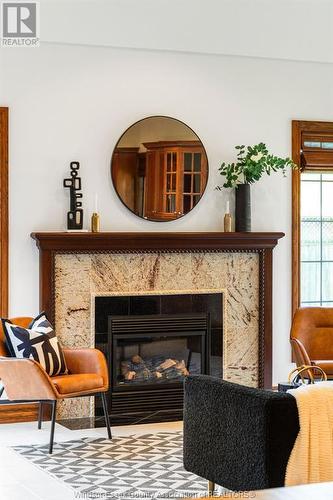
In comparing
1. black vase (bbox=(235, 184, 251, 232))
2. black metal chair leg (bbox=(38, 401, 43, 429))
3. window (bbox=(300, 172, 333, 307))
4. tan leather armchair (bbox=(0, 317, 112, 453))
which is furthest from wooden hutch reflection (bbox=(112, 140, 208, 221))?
black metal chair leg (bbox=(38, 401, 43, 429))

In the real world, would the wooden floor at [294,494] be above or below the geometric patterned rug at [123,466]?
above

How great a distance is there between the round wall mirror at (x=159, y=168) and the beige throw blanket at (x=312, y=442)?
3821mm

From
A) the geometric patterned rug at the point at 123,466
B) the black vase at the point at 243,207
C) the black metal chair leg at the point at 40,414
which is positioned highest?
the black vase at the point at 243,207

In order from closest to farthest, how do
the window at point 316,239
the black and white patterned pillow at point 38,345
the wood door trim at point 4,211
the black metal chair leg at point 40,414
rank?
the black and white patterned pillow at point 38,345 → the black metal chair leg at point 40,414 → the wood door trim at point 4,211 → the window at point 316,239

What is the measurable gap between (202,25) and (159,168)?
1.23 meters

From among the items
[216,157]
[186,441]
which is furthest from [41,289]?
[186,441]

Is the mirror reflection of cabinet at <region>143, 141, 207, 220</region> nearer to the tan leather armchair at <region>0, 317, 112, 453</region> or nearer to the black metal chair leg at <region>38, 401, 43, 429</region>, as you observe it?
the tan leather armchair at <region>0, 317, 112, 453</region>

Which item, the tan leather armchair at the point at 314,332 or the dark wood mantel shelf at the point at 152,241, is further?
the tan leather armchair at the point at 314,332

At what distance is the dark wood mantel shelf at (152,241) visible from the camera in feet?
23.0

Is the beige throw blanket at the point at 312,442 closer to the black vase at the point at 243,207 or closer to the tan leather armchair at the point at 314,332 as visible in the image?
the tan leather armchair at the point at 314,332

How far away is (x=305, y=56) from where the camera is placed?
8008mm

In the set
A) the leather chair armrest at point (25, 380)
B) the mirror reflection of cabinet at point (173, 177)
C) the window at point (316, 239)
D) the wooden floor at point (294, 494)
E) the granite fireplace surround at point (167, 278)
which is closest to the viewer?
the wooden floor at point (294, 494)

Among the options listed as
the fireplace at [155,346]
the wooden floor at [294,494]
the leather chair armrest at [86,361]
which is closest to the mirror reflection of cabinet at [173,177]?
the fireplace at [155,346]

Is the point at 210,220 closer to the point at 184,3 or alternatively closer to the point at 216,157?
the point at 216,157
